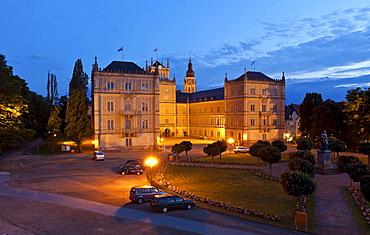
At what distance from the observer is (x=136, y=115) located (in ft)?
214

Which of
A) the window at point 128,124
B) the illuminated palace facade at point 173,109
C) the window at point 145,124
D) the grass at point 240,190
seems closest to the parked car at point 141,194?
the grass at point 240,190

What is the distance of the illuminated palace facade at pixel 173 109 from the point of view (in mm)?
62750

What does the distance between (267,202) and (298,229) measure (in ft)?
18.0

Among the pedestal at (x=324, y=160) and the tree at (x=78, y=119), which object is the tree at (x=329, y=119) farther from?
the tree at (x=78, y=119)

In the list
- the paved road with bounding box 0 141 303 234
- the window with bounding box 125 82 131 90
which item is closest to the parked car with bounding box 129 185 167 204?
the paved road with bounding box 0 141 303 234

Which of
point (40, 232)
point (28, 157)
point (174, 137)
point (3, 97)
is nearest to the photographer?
point (40, 232)

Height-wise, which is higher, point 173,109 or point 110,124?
point 173,109

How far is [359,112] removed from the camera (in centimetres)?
5659

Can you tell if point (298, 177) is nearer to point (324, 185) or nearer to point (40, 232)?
point (324, 185)

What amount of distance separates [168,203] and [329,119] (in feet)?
176

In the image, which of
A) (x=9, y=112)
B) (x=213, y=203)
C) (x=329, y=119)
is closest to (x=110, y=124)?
(x=9, y=112)

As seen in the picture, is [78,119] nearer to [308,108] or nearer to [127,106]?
[127,106]

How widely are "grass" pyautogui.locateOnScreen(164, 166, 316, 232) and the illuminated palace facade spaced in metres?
25.9

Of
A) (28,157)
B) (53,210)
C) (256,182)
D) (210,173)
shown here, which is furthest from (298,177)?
(28,157)
